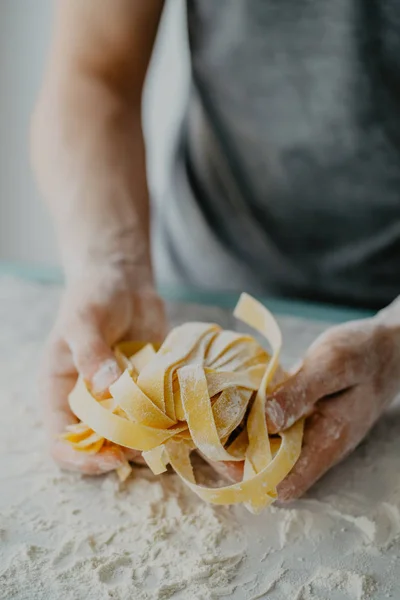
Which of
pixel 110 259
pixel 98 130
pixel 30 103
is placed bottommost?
pixel 30 103

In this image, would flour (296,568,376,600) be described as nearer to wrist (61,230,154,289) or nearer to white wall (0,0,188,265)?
wrist (61,230,154,289)

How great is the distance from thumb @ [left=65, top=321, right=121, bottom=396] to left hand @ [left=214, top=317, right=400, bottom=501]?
0.18m

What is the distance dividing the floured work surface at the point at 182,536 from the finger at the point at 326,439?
0.10ft

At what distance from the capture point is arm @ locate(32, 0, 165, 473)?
3.77 feet

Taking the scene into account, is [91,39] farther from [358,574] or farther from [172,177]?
[358,574]

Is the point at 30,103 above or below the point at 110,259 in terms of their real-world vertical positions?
below

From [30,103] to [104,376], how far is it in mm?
1709

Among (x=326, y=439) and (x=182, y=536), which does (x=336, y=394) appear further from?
(x=182, y=536)

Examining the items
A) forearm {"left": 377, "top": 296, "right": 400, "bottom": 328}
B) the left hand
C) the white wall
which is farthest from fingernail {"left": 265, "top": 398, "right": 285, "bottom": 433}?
the white wall

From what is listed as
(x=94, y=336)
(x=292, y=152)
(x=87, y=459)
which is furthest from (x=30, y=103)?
(x=87, y=459)

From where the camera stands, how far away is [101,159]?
1.29m

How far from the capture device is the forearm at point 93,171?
1.23 meters

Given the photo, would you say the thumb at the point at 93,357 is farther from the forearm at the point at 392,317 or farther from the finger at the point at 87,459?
the forearm at the point at 392,317

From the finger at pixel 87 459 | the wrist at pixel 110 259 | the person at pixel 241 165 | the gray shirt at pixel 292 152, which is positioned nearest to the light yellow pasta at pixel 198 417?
the finger at pixel 87 459
